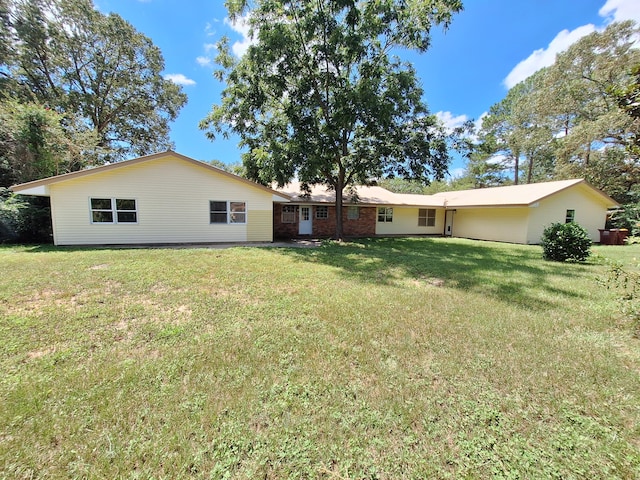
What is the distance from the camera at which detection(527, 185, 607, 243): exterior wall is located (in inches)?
595

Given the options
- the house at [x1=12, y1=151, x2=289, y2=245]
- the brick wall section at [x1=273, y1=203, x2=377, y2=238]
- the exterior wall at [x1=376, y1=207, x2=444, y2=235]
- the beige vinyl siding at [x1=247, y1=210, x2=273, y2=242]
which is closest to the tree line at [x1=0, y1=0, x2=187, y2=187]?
the house at [x1=12, y1=151, x2=289, y2=245]

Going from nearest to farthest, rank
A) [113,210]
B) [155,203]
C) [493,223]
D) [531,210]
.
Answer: [113,210] < [155,203] < [531,210] < [493,223]

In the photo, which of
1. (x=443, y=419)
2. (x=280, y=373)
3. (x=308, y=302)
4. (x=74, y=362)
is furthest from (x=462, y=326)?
(x=74, y=362)

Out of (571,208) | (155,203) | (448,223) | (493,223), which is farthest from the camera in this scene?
(448,223)

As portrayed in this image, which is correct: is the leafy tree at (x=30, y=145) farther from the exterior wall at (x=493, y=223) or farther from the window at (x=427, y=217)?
the exterior wall at (x=493, y=223)

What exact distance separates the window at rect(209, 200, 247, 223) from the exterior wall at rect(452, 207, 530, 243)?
14906mm

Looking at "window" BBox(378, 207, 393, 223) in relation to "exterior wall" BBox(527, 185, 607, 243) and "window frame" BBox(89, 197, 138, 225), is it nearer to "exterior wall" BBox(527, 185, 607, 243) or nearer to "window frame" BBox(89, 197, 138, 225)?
"exterior wall" BBox(527, 185, 607, 243)

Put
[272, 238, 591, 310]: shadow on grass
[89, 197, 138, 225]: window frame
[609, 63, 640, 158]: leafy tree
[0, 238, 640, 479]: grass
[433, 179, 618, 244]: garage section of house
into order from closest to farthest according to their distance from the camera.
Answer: [0, 238, 640, 479]: grass
[609, 63, 640, 158]: leafy tree
[272, 238, 591, 310]: shadow on grass
[89, 197, 138, 225]: window frame
[433, 179, 618, 244]: garage section of house

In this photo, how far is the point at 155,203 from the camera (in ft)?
37.4

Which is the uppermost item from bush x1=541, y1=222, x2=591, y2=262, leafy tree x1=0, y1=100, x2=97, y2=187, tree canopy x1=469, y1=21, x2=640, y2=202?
tree canopy x1=469, y1=21, x2=640, y2=202

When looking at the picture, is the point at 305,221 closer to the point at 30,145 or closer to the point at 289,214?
the point at 289,214

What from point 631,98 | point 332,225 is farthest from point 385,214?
point 631,98

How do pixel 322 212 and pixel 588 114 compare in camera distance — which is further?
pixel 588 114

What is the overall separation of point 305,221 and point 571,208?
52.8 ft
